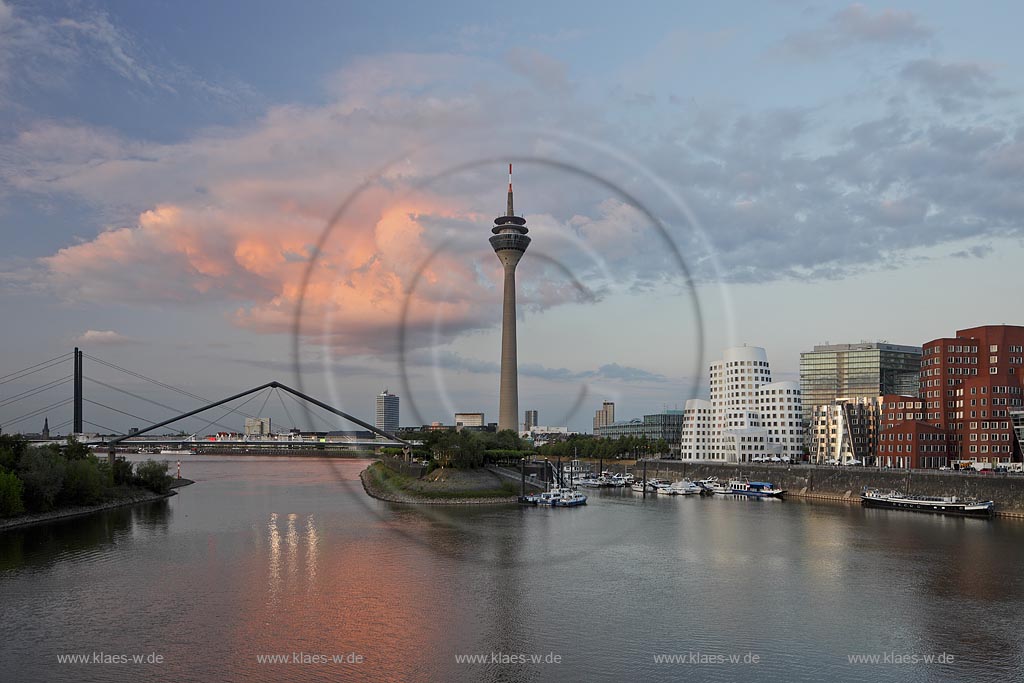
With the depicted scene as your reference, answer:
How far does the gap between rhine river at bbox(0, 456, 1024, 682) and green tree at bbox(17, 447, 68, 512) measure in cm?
379

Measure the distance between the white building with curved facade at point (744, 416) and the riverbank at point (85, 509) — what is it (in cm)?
6545

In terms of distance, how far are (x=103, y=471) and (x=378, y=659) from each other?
5178cm

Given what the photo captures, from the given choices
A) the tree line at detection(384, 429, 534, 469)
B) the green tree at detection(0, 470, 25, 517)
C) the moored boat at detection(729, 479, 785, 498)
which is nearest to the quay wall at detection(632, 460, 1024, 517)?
the moored boat at detection(729, 479, 785, 498)

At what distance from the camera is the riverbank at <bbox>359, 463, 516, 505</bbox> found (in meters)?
62.8

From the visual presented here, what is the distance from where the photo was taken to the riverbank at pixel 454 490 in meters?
62.8

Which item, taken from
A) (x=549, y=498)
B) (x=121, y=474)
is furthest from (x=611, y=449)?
(x=121, y=474)

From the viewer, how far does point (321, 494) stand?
7544cm

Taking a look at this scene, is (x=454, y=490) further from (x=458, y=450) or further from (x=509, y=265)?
(x=509, y=265)

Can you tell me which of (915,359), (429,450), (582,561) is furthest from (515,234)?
(582,561)

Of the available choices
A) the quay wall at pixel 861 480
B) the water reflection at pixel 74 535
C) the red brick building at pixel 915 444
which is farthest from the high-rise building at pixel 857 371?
the water reflection at pixel 74 535

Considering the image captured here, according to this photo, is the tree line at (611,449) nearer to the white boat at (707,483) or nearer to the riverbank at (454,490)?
the white boat at (707,483)

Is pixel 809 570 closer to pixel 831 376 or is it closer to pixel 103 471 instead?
pixel 103 471

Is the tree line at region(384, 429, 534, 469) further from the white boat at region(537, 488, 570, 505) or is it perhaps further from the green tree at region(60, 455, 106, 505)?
the green tree at region(60, 455, 106, 505)

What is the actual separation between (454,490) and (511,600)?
35435mm
